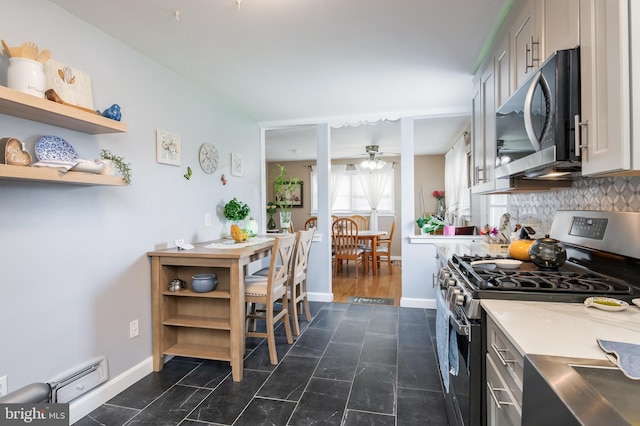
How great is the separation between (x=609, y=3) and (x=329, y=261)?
10.9ft

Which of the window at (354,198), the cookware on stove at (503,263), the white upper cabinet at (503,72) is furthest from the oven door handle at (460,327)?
the window at (354,198)

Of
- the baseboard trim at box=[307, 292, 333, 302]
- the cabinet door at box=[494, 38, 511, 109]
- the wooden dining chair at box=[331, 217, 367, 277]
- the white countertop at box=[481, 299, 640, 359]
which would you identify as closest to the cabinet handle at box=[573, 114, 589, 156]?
the white countertop at box=[481, 299, 640, 359]

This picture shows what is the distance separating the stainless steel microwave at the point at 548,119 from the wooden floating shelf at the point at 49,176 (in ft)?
6.65

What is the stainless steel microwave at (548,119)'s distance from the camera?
3.77 feet

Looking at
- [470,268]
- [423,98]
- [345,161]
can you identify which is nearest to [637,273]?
[470,268]

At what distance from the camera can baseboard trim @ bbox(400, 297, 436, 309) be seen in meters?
3.62

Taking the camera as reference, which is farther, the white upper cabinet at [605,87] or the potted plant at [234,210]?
the potted plant at [234,210]

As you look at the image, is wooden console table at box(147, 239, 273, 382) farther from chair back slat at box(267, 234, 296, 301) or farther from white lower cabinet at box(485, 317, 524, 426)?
white lower cabinet at box(485, 317, 524, 426)

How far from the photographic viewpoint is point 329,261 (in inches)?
156

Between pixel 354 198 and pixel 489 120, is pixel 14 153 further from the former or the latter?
pixel 354 198

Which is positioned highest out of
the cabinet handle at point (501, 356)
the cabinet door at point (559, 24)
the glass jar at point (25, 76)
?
the cabinet door at point (559, 24)

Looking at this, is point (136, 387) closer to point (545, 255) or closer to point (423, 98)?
point (545, 255)

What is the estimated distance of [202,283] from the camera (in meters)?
2.26

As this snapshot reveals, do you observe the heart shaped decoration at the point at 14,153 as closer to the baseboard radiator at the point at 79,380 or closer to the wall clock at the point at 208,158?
the baseboard radiator at the point at 79,380
